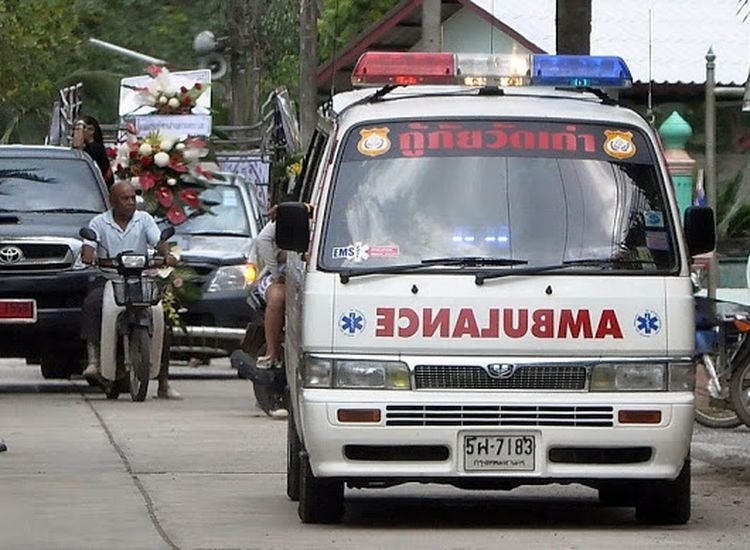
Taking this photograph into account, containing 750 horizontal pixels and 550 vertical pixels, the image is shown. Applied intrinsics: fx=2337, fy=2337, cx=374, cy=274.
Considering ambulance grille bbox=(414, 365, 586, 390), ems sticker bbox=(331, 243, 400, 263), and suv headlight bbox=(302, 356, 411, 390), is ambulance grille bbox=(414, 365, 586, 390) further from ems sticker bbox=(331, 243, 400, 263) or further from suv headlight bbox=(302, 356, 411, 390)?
ems sticker bbox=(331, 243, 400, 263)

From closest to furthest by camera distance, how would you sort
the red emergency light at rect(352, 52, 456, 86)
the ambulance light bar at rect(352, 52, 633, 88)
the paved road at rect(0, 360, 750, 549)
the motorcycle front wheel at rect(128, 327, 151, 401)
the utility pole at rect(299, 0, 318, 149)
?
1. the paved road at rect(0, 360, 750, 549)
2. the red emergency light at rect(352, 52, 456, 86)
3. the ambulance light bar at rect(352, 52, 633, 88)
4. the motorcycle front wheel at rect(128, 327, 151, 401)
5. the utility pole at rect(299, 0, 318, 149)

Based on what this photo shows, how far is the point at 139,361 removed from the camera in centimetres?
1898

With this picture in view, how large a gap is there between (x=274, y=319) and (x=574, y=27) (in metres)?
3.25

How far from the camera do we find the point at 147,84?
23.5 m

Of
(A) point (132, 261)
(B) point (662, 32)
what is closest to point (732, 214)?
(B) point (662, 32)

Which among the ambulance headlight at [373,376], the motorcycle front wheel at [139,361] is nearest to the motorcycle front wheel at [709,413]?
the motorcycle front wheel at [139,361]

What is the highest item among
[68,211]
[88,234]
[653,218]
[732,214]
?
[653,218]

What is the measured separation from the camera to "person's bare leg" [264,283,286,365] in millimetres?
17406

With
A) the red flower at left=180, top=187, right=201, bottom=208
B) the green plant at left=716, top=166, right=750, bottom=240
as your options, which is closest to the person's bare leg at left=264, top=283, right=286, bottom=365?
the red flower at left=180, top=187, right=201, bottom=208

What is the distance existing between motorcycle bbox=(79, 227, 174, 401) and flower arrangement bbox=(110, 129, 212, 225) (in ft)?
8.63

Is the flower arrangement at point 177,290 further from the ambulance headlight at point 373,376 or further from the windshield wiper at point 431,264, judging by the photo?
the ambulance headlight at point 373,376

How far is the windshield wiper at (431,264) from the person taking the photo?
10.9m

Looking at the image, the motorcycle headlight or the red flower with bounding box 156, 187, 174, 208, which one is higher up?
the red flower with bounding box 156, 187, 174, 208

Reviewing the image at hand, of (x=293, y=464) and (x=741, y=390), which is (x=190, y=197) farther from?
(x=293, y=464)
